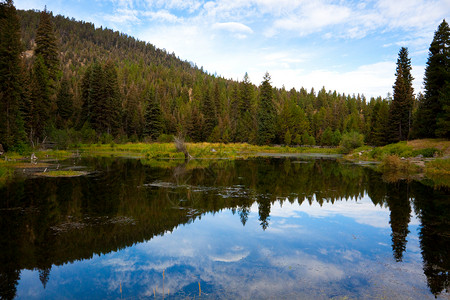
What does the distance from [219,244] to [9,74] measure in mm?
33898

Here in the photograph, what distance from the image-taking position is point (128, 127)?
78688 mm

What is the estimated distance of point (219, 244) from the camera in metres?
8.85

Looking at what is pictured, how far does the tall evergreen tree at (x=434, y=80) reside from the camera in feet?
137

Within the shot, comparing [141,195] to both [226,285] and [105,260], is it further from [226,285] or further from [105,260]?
[226,285]

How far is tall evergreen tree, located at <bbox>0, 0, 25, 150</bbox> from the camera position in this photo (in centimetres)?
3064

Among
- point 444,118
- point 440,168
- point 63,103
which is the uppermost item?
point 63,103

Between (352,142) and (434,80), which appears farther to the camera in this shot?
(352,142)

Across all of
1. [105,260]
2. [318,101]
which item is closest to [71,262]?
[105,260]

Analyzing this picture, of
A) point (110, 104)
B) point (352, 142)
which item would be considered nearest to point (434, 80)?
point (352, 142)

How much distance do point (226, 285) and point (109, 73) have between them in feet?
233

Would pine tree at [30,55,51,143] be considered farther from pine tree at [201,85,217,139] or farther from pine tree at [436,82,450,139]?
pine tree at [436,82,450,139]

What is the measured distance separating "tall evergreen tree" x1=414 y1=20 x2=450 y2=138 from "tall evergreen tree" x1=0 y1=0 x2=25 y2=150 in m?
53.5

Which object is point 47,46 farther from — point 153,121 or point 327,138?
point 327,138

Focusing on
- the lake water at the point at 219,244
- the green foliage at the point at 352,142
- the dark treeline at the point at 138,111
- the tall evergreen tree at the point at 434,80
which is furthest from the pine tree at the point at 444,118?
→ the lake water at the point at 219,244
